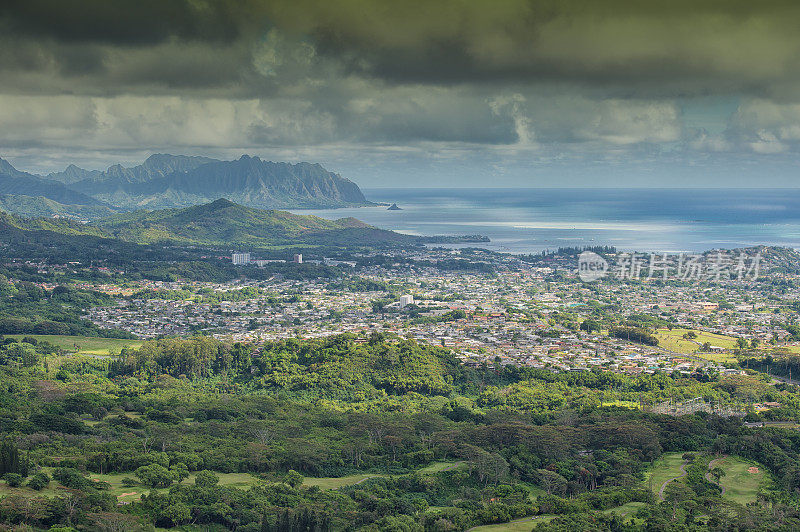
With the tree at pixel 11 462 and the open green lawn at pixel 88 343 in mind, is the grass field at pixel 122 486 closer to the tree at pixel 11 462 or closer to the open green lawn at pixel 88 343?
the tree at pixel 11 462

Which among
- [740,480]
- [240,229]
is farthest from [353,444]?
[240,229]

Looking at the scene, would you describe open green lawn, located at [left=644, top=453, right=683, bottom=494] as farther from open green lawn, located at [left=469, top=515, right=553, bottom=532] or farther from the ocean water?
the ocean water

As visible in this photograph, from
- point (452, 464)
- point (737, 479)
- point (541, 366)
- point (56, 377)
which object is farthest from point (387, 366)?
point (737, 479)

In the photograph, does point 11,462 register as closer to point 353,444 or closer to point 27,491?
point 27,491

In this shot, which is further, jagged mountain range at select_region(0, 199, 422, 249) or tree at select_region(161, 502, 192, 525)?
jagged mountain range at select_region(0, 199, 422, 249)

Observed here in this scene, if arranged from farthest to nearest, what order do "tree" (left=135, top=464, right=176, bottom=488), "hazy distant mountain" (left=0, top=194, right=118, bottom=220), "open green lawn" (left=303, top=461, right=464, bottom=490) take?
"hazy distant mountain" (left=0, top=194, right=118, bottom=220) → "open green lawn" (left=303, top=461, right=464, bottom=490) → "tree" (left=135, top=464, right=176, bottom=488)

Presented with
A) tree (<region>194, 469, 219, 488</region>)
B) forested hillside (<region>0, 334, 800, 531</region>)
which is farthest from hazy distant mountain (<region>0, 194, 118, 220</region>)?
tree (<region>194, 469, 219, 488</region>)
